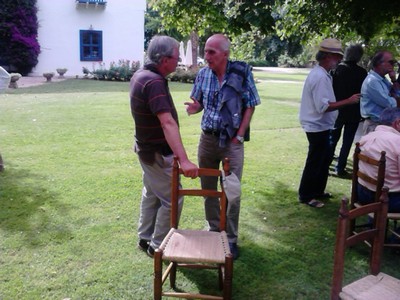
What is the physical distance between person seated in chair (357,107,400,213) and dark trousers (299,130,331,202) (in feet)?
3.17

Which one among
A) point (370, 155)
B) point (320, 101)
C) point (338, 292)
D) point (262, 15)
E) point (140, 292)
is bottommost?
point (140, 292)

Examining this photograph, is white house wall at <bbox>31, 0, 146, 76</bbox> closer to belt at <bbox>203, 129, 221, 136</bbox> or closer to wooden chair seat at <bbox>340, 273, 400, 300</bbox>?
belt at <bbox>203, 129, 221, 136</bbox>

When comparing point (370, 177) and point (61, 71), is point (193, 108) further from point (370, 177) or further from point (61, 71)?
point (61, 71)

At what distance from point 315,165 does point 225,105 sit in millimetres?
1803

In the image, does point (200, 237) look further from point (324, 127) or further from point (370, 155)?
point (324, 127)

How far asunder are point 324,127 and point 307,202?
38.0 inches

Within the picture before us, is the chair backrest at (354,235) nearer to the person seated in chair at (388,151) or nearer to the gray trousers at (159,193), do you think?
the person seated in chair at (388,151)

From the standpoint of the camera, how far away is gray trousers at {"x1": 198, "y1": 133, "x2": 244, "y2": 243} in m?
3.64

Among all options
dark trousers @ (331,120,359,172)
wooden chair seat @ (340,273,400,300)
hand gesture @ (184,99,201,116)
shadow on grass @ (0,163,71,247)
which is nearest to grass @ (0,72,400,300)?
shadow on grass @ (0,163,71,247)

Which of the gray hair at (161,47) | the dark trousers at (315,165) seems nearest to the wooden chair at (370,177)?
the dark trousers at (315,165)

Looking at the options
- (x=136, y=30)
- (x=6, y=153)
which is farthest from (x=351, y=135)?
(x=136, y=30)

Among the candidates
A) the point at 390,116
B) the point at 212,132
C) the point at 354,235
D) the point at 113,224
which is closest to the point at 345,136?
the point at 390,116

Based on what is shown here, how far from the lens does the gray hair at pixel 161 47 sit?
10.4 ft

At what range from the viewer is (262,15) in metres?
4.99
